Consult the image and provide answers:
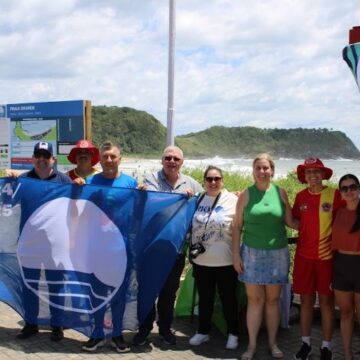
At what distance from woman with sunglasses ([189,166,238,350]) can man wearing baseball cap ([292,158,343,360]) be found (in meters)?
0.62

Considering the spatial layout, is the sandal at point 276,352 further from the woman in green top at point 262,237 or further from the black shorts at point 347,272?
the black shorts at point 347,272

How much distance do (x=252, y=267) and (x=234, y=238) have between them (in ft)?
0.95

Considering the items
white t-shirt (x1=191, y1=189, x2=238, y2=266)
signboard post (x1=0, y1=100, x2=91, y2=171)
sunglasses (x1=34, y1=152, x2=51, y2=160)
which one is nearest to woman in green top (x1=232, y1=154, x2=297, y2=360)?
white t-shirt (x1=191, y1=189, x2=238, y2=266)

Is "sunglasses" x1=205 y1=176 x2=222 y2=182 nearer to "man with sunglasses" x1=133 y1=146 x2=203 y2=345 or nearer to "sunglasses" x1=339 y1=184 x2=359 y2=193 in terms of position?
"man with sunglasses" x1=133 y1=146 x2=203 y2=345

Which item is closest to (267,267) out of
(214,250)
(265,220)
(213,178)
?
(265,220)

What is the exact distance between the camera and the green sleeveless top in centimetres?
451

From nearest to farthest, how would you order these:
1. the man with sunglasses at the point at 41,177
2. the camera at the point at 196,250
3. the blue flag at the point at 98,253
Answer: the camera at the point at 196,250 → the blue flag at the point at 98,253 → the man with sunglasses at the point at 41,177

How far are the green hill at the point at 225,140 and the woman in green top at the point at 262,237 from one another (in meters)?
60.4

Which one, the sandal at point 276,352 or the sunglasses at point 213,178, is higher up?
the sunglasses at point 213,178

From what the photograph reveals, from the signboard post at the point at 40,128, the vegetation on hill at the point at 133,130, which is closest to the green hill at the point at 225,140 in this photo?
the vegetation on hill at the point at 133,130

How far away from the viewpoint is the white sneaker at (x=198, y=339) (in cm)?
496

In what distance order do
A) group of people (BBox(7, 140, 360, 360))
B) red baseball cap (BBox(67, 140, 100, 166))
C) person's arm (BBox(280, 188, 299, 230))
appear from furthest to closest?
red baseball cap (BBox(67, 140, 100, 166)), person's arm (BBox(280, 188, 299, 230)), group of people (BBox(7, 140, 360, 360))

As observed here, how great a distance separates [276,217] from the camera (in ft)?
14.8

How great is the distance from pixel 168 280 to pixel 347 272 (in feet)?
5.30
